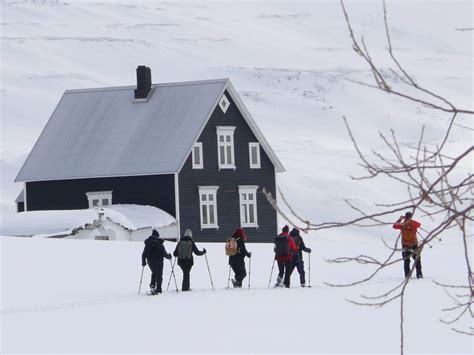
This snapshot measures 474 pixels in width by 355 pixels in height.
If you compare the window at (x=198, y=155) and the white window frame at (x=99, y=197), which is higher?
the window at (x=198, y=155)

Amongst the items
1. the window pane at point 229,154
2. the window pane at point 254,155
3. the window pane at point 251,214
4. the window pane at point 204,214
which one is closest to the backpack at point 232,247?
the window pane at point 204,214

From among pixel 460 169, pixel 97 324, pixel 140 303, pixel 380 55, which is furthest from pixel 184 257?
pixel 380 55

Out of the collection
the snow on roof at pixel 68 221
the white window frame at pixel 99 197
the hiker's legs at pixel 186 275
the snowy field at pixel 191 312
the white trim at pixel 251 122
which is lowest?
the snowy field at pixel 191 312

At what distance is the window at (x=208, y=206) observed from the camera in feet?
167

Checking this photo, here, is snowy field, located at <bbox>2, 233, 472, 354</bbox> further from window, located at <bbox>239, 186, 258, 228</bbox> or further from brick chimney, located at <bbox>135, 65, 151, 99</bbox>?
brick chimney, located at <bbox>135, 65, 151, 99</bbox>

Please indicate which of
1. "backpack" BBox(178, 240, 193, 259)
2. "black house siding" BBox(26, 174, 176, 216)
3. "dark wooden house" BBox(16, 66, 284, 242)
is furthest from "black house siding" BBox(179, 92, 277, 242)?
"backpack" BBox(178, 240, 193, 259)

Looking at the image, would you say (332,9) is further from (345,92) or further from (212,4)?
(345,92)

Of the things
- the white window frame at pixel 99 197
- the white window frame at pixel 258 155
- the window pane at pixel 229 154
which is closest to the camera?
the white window frame at pixel 99 197

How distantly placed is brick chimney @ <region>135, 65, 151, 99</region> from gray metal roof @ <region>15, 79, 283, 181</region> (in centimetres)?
24

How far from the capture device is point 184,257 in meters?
28.9

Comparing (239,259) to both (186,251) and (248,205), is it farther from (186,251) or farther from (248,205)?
(248,205)

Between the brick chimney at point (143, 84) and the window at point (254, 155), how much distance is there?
4531mm

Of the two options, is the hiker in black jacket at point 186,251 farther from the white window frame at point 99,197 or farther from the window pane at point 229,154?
the window pane at point 229,154

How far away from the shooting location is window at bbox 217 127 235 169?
170ft
